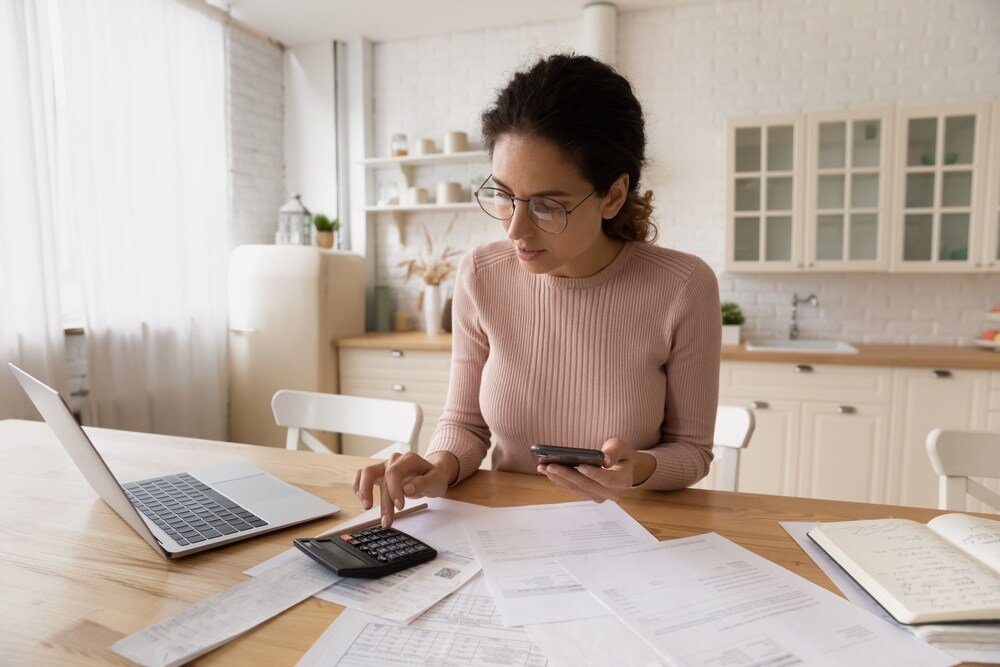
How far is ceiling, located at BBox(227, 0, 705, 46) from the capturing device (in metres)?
3.51

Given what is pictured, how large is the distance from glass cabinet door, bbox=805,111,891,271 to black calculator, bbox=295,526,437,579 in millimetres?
2948

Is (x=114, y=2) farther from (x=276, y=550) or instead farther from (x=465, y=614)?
(x=465, y=614)

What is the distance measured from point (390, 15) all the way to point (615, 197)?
9.76ft

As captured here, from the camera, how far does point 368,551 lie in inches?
34.6

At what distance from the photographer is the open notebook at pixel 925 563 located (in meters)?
0.70

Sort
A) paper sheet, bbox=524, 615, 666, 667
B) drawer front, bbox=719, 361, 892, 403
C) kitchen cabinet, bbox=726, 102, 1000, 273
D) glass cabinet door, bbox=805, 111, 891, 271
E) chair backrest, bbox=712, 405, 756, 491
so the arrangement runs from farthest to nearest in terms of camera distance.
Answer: glass cabinet door, bbox=805, 111, 891, 271 < kitchen cabinet, bbox=726, 102, 1000, 273 < drawer front, bbox=719, 361, 892, 403 < chair backrest, bbox=712, 405, 756, 491 < paper sheet, bbox=524, 615, 666, 667

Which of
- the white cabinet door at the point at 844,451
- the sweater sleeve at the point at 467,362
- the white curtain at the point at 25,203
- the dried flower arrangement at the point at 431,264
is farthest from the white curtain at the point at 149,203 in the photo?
the white cabinet door at the point at 844,451

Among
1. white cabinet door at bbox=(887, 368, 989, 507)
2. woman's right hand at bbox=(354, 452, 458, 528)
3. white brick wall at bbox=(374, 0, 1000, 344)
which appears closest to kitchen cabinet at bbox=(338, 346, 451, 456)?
white brick wall at bbox=(374, 0, 1000, 344)

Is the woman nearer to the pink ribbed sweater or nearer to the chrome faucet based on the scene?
the pink ribbed sweater

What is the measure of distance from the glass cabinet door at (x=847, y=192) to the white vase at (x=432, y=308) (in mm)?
1980

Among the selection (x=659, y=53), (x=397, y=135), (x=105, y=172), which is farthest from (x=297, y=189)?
(x=659, y=53)

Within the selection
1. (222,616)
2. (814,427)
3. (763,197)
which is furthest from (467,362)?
(763,197)

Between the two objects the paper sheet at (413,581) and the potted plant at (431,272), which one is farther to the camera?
the potted plant at (431,272)

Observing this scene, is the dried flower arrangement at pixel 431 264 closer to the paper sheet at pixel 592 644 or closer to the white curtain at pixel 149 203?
the white curtain at pixel 149 203
